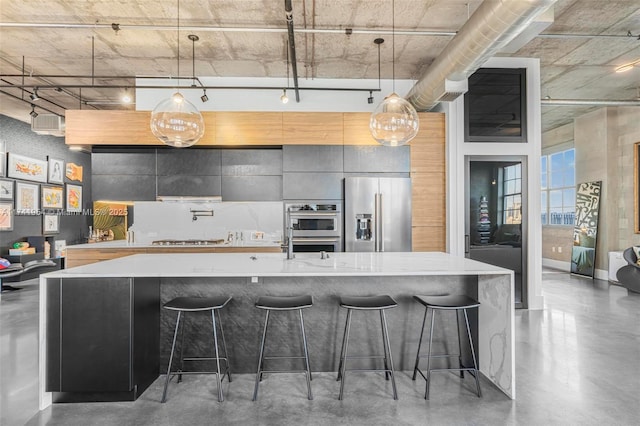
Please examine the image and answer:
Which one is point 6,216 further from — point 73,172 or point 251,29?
point 251,29

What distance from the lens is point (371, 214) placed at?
16.6ft

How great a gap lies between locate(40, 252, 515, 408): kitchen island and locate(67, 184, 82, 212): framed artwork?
6.82 meters

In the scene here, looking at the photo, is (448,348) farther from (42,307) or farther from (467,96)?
(467,96)

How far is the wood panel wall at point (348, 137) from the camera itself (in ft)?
17.0

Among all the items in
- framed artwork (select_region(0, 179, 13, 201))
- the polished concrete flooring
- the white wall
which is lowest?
the polished concrete flooring

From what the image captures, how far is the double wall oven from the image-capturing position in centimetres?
A: 512

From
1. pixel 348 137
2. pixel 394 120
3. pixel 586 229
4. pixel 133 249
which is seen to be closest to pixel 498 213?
pixel 348 137

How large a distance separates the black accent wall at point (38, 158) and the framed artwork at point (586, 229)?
11.6 m

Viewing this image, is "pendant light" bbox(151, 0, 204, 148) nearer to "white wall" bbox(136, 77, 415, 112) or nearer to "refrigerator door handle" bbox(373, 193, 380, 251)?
"white wall" bbox(136, 77, 415, 112)

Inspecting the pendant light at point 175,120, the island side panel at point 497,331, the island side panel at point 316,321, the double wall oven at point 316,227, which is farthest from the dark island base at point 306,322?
the double wall oven at point 316,227

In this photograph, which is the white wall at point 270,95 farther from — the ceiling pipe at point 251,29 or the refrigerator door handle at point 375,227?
the refrigerator door handle at point 375,227

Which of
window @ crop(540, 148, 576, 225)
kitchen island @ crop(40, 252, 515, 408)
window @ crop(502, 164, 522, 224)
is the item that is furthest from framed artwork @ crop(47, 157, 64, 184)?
window @ crop(540, 148, 576, 225)

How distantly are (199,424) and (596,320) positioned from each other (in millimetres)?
4903

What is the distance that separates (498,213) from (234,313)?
4.10 metres
